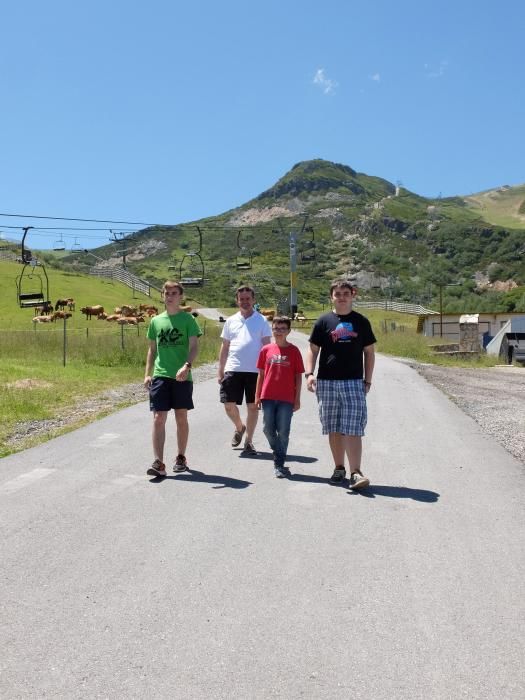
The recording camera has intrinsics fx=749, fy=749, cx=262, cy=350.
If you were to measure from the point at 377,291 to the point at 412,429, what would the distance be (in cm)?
11261

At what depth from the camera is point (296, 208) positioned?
192375 millimetres

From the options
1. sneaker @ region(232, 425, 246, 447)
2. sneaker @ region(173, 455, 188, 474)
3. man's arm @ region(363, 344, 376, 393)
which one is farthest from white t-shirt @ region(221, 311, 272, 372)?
man's arm @ region(363, 344, 376, 393)

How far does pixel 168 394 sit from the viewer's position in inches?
292

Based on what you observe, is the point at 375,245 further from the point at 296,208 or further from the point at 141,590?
the point at 141,590

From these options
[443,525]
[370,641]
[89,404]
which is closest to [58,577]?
[370,641]

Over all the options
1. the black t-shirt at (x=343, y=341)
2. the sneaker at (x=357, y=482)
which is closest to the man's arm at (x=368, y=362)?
the black t-shirt at (x=343, y=341)

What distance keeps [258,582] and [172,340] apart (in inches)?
137

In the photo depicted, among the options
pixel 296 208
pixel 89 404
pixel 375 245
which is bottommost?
pixel 89 404

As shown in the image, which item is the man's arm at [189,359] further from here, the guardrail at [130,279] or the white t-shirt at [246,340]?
the guardrail at [130,279]

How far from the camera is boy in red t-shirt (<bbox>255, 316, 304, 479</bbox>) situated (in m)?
7.52

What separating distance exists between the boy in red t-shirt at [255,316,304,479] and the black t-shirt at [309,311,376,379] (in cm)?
63

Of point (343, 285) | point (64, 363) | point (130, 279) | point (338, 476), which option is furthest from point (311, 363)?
point (130, 279)

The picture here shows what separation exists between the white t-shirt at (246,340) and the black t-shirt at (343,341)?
171 centimetres

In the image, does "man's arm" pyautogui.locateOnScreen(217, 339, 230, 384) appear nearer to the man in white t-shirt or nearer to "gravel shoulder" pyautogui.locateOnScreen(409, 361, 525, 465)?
the man in white t-shirt
